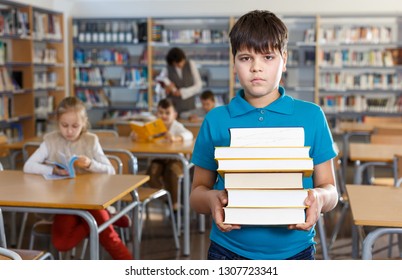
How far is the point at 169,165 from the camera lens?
15.0ft

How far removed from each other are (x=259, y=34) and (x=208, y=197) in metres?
0.37

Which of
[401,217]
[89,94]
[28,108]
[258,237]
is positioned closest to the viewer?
[258,237]

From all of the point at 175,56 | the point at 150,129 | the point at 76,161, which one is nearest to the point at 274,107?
the point at 76,161

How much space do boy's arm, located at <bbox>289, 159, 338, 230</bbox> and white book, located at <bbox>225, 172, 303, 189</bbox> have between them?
0.04 meters

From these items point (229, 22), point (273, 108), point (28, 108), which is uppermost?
point (229, 22)

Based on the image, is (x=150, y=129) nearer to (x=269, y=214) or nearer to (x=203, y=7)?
(x=269, y=214)

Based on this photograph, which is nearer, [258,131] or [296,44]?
[258,131]

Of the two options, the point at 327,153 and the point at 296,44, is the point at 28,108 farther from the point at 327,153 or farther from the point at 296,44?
the point at 327,153

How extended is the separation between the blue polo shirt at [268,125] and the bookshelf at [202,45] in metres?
7.19

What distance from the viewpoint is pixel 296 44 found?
8312 mm

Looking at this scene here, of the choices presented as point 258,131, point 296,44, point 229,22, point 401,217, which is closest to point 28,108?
point 229,22

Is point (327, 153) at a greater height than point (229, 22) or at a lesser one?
lesser

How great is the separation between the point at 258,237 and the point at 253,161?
1.00ft

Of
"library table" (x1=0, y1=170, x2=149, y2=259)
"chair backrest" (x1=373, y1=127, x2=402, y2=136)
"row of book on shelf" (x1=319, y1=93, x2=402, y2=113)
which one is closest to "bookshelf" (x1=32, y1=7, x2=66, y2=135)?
"row of book on shelf" (x1=319, y1=93, x2=402, y2=113)
